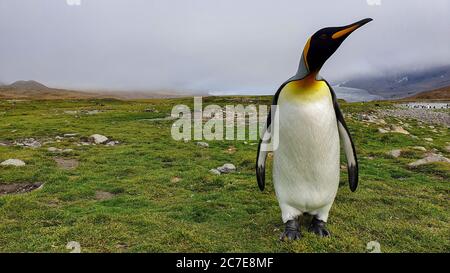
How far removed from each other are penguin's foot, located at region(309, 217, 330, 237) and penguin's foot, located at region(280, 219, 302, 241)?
247 millimetres

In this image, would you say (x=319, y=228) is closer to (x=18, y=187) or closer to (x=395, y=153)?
(x=18, y=187)

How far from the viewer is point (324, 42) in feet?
13.5

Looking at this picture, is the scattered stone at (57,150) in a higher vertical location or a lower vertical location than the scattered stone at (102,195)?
higher

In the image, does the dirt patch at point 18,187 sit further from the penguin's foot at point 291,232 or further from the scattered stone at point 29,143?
the penguin's foot at point 291,232

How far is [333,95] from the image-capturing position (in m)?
4.86

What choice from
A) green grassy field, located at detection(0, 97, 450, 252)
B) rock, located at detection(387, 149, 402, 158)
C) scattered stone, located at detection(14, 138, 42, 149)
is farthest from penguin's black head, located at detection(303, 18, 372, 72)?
scattered stone, located at detection(14, 138, 42, 149)

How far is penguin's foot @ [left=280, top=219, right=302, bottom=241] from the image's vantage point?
482cm

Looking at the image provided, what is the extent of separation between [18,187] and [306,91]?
23.9ft

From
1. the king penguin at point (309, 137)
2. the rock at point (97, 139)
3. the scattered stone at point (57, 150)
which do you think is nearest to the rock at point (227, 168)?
the king penguin at point (309, 137)

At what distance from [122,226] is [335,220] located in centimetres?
339

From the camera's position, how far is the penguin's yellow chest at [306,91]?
14.6 ft

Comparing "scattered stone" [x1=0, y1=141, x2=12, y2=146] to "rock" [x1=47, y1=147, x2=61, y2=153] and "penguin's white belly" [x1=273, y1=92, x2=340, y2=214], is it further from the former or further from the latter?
"penguin's white belly" [x1=273, y1=92, x2=340, y2=214]
